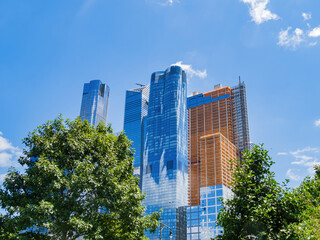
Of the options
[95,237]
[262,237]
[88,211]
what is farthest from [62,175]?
[262,237]

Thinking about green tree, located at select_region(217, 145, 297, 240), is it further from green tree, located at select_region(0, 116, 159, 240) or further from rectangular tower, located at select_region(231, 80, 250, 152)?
rectangular tower, located at select_region(231, 80, 250, 152)

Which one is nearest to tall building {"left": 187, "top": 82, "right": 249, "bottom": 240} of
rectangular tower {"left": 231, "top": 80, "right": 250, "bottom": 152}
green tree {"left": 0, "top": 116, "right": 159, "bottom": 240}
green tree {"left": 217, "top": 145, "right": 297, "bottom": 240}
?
rectangular tower {"left": 231, "top": 80, "right": 250, "bottom": 152}

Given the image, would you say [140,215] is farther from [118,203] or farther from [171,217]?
[171,217]

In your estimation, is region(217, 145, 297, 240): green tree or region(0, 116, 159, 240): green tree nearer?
region(217, 145, 297, 240): green tree

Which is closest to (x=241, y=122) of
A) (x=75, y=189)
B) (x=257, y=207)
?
(x=75, y=189)

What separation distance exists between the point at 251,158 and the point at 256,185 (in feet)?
4.89

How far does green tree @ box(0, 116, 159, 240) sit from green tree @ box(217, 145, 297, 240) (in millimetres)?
7330

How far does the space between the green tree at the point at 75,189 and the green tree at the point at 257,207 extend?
7330mm

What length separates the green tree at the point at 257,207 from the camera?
49.5ft

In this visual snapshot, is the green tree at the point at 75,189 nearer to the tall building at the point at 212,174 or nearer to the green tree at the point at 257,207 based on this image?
the green tree at the point at 257,207

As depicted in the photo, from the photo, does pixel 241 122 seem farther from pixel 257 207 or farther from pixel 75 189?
pixel 257 207

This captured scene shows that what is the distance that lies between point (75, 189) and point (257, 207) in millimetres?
10974

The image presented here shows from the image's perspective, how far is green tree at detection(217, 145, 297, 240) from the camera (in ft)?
49.5

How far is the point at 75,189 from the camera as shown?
65.5ft
